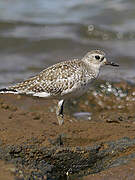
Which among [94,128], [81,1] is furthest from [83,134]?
[81,1]

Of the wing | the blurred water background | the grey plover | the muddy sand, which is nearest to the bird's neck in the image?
the grey plover

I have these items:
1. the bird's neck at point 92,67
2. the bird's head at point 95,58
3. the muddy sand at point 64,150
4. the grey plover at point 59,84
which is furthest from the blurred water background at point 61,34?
the muddy sand at point 64,150

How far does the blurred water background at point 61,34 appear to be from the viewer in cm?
1217

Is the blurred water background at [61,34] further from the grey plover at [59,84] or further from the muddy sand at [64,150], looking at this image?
the muddy sand at [64,150]

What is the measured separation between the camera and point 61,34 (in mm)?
14336

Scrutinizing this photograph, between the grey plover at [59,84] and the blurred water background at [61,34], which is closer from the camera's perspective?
the grey plover at [59,84]

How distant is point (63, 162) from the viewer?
487 cm

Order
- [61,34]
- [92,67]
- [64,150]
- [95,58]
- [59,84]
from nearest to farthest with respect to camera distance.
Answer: [64,150]
[59,84]
[92,67]
[95,58]
[61,34]

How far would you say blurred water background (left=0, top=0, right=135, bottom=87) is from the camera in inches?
479

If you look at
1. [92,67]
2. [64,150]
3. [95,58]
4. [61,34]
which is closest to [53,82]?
[92,67]

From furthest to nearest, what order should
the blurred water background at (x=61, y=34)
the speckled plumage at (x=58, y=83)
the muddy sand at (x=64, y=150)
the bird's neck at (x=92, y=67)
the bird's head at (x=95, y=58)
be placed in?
the blurred water background at (x=61, y=34)
the bird's head at (x=95, y=58)
the bird's neck at (x=92, y=67)
the speckled plumage at (x=58, y=83)
the muddy sand at (x=64, y=150)

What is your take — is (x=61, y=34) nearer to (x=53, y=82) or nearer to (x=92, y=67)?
(x=92, y=67)

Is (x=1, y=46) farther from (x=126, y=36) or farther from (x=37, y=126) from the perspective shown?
Answer: (x=37, y=126)

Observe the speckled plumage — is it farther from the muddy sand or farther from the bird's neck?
the muddy sand
